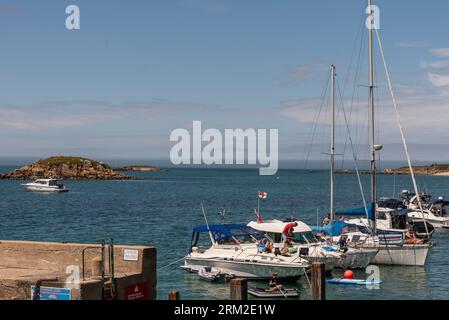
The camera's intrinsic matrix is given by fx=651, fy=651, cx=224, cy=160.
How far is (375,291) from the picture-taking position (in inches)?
1316

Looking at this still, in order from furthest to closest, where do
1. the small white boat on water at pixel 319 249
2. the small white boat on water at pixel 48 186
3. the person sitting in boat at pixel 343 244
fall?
Result: the small white boat on water at pixel 48 186 → the person sitting in boat at pixel 343 244 → the small white boat on water at pixel 319 249

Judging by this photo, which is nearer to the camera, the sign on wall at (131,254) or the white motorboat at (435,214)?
the sign on wall at (131,254)

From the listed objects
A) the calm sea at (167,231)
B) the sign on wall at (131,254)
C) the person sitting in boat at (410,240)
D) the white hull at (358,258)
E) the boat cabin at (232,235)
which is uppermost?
the sign on wall at (131,254)

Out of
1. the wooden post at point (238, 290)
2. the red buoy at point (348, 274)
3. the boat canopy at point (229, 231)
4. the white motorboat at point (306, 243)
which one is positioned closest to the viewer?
the wooden post at point (238, 290)

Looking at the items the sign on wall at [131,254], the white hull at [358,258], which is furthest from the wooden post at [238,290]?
the white hull at [358,258]

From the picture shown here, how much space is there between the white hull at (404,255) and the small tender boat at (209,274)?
11.6 meters

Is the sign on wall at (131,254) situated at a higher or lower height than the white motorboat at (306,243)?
higher

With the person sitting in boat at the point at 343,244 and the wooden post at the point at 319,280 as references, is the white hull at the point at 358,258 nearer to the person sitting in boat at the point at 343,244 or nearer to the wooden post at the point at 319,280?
the person sitting in boat at the point at 343,244

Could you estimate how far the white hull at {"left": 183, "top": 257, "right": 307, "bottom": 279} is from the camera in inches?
1326

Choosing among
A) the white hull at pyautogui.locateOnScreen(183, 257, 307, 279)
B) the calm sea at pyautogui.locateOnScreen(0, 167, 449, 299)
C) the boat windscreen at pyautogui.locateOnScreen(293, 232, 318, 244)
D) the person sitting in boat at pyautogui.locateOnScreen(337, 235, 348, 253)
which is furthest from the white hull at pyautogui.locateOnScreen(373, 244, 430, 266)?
the white hull at pyautogui.locateOnScreen(183, 257, 307, 279)

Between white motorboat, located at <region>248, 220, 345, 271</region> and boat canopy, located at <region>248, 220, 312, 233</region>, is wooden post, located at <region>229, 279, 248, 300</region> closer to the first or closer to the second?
white motorboat, located at <region>248, 220, 345, 271</region>

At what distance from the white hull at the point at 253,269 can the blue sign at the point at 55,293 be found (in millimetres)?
17711

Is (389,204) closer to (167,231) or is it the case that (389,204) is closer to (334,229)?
(334,229)

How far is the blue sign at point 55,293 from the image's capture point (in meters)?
17.3
